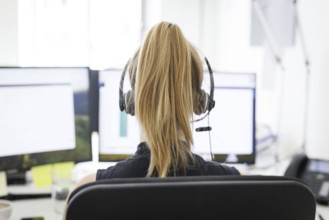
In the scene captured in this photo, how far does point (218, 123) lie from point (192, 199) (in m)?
1.11

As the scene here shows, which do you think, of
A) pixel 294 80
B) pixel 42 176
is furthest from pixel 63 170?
pixel 294 80

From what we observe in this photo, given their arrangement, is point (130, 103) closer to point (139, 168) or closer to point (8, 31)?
point (139, 168)

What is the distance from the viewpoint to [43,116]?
1.59 meters

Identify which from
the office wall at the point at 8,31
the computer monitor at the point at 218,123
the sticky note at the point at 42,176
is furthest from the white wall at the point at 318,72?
the office wall at the point at 8,31

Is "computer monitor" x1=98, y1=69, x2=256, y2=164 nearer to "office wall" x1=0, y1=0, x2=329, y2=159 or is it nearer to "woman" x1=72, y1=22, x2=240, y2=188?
"office wall" x1=0, y1=0, x2=329, y2=159

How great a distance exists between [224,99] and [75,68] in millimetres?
596

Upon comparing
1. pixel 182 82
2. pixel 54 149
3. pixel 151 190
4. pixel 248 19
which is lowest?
pixel 54 149

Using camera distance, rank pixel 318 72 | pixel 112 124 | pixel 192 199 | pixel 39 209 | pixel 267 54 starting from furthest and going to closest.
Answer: pixel 267 54 < pixel 318 72 < pixel 112 124 < pixel 39 209 < pixel 192 199

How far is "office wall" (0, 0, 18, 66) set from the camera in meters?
2.34

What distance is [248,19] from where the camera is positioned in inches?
103

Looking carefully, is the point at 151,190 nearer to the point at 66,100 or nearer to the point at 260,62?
the point at 66,100

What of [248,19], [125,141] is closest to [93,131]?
[125,141]

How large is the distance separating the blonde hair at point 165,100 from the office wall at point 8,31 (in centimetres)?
156

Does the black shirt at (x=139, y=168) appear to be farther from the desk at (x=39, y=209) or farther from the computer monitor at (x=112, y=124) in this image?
the computer monitor at (x=112, y=124)
